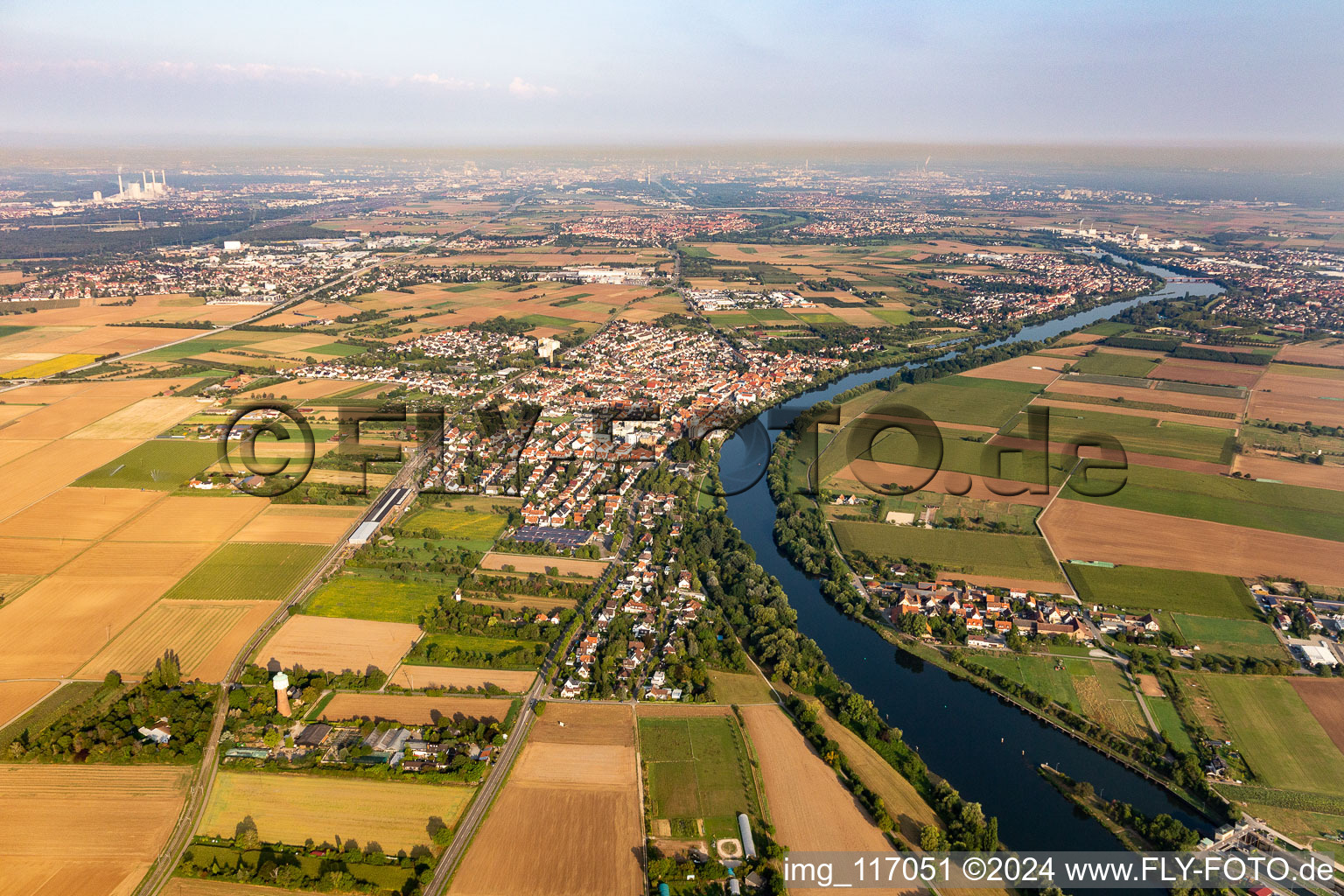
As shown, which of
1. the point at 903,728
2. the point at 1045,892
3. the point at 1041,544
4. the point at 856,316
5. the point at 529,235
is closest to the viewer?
the point at 1045,892

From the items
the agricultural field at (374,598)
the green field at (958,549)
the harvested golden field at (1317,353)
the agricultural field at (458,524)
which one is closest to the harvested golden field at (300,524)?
the agricultural field at (458,524)

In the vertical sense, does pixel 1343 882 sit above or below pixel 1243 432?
below

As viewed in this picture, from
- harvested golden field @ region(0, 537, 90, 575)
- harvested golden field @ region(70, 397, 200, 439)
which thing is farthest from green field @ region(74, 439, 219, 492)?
harvested golden field @ region(0, 537, 90, 575)

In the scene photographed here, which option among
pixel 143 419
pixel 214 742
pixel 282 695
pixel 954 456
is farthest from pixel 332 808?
pixel 143 419

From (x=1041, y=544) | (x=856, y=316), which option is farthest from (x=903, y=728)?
(x=856, y=316)

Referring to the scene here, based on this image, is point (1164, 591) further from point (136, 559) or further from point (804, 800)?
point (136, 559)

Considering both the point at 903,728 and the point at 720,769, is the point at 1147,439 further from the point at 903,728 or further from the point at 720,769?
the point at 720,769
